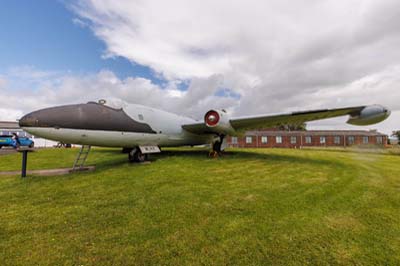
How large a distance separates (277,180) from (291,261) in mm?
4163

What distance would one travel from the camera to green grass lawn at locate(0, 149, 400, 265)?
2.61m

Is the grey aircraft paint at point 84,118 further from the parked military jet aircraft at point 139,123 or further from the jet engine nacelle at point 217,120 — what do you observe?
the jet engine nacelle at point 217,120

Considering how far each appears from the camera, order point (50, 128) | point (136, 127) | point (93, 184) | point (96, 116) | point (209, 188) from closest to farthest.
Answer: point (209, 188), point (93, 184), point (50, 128), point (96, 116), point (136, 127)

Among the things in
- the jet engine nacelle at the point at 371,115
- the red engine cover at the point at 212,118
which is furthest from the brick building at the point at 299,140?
the jet engine nacelle at the point at 371,115

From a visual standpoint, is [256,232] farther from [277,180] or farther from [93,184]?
[93,184]

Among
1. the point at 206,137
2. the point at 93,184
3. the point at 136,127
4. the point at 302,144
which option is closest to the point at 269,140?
the point at 302,144

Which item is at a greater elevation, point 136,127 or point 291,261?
point 136,127

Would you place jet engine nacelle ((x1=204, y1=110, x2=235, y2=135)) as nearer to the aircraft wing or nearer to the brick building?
the aircraft wing

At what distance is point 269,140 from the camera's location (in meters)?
46.9

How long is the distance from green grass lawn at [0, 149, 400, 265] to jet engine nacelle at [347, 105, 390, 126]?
11.7ft

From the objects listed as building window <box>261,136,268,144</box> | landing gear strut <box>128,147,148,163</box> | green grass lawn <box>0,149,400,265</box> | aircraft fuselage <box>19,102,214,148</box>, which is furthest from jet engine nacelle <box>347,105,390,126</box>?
building window <box>261,136,268,144</box>

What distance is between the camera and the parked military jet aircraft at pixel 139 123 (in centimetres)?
679

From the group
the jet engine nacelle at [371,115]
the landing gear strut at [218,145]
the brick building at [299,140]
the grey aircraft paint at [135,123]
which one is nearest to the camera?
the grey aircraft paint at [135,123]

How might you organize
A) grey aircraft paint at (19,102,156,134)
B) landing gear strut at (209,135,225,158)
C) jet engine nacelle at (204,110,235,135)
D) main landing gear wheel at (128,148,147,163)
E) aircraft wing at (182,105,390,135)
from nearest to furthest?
grey aircraft paint at (19,102,156,134), aircraft wing at (182,105,390,135), main landing gear wheel at (128,148,147,163), jet engine nacelle at (204,110,235,135), landing gear strut at (209,135,225,158)
